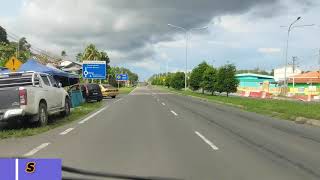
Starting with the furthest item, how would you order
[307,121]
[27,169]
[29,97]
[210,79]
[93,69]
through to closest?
[210,79]
[93,69]
[307,121]
[29,97]
[27,169]

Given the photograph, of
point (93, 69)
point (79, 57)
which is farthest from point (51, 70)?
point (79, 57)

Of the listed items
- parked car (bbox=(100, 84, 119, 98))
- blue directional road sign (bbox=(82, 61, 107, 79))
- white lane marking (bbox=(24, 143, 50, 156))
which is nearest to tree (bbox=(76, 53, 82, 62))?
blue directional road sign (bbox=(82, 61, 107, 79))

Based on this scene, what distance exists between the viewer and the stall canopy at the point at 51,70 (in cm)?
3042

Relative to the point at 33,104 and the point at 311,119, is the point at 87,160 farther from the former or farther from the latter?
the point at 311,119

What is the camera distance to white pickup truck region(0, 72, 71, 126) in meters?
15.1

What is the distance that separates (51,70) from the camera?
3088cm

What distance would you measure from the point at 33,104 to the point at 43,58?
83.2 meters

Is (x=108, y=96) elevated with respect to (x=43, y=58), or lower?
lower

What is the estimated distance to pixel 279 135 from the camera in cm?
1482

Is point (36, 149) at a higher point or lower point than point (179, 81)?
lower

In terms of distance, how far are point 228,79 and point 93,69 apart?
16.7m

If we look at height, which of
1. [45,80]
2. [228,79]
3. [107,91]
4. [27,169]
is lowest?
[107,91]

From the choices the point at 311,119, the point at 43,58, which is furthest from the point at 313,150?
the point at 43,58

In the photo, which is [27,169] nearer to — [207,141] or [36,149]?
[36,149]
